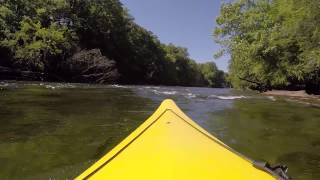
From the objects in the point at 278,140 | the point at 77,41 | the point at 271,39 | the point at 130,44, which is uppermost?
the point at 130,44

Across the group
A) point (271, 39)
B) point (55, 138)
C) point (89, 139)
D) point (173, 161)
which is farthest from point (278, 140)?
point (271, 39)

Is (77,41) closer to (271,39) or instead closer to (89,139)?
(271,39)

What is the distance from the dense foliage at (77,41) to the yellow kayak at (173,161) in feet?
135

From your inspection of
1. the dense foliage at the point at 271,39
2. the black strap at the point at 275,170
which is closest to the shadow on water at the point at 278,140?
the black strap at the point at 275,170

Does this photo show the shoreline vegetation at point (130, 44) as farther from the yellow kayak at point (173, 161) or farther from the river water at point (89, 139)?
the yellow kayak at point (173, 161)

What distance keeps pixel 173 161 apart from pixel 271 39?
77.6 feet

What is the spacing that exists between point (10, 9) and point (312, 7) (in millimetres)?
45243

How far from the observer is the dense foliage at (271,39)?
893 inches

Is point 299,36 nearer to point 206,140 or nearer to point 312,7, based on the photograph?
point 312,7

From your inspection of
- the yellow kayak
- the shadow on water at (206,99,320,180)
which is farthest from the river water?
the yellow kayak

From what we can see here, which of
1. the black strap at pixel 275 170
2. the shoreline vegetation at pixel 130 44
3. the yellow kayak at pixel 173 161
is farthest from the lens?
the shoreline vegetation at pixel 130 44

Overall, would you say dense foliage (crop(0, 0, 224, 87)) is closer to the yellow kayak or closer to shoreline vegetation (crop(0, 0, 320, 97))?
shoreline vegetation (crop(0, 0, 320, 97))

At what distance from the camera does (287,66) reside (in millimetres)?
26516

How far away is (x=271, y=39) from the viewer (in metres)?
24.5
